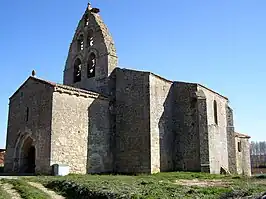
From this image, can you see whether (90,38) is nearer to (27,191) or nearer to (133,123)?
(133,123)

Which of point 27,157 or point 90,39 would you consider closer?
point 27,157

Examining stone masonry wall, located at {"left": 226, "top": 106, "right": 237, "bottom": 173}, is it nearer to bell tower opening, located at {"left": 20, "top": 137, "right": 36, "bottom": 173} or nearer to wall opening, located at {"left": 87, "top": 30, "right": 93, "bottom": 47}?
wall opening, located at {"left": 87, "top": 30, "right": 93, "bottom": 47}

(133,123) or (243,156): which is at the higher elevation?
(133,123)

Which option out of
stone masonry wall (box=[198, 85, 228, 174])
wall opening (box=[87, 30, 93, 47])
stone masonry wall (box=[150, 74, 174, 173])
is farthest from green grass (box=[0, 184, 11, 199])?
wall opening (box=[87, 30, 93, 47])

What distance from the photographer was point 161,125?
25.2 m

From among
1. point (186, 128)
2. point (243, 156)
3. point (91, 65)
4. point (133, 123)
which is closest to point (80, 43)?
point (91, 65)

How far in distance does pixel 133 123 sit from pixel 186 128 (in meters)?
4.34

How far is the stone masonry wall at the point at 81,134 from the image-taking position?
867 inches

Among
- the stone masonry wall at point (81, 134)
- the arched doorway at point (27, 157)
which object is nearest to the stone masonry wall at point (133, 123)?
the stone masonry wall at point (81, 134)

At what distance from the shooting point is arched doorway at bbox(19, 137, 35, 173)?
24237 mm

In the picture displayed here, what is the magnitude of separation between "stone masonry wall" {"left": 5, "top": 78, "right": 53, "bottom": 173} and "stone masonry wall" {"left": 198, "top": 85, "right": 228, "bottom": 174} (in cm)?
1194

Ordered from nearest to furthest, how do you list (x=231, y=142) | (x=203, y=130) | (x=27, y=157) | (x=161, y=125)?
(x=27, y=157) → (x=203, y=130) → (x=161, y=125) → (x=231, y=142)

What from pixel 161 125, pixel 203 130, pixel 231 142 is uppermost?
pixel 161 125

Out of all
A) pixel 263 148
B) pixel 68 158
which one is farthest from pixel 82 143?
pixel 263 148
